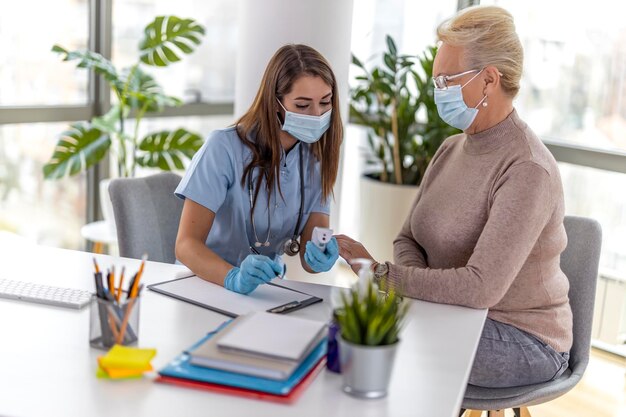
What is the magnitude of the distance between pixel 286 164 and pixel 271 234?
211 millimetres

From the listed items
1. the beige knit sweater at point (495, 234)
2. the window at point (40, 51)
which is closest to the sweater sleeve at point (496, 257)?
the beige knit sweater at point (495, 234)

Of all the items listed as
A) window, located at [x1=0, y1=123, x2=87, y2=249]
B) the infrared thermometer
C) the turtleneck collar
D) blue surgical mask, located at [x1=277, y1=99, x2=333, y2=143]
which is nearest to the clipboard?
the infrared thermometer

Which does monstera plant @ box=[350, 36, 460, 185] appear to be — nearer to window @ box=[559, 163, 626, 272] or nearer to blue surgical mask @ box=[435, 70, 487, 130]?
window @ box=[559, 163, 626, 272]

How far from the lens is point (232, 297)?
189cm

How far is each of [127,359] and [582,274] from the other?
1413mm

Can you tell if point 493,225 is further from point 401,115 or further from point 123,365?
point 401,115

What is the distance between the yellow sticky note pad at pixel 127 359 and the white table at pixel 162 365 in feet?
0.09

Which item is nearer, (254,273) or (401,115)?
(254,273)

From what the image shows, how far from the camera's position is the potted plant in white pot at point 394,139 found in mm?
3875

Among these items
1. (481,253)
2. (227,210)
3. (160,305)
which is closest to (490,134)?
(481,253)

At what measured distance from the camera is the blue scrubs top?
2.22 metres

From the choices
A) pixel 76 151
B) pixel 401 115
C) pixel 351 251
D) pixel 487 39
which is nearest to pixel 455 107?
pixel 487 39

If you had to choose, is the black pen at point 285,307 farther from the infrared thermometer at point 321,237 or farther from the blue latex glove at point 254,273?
the infrared thermometer at point 321,237

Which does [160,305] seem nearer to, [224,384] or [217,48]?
[224,384]
